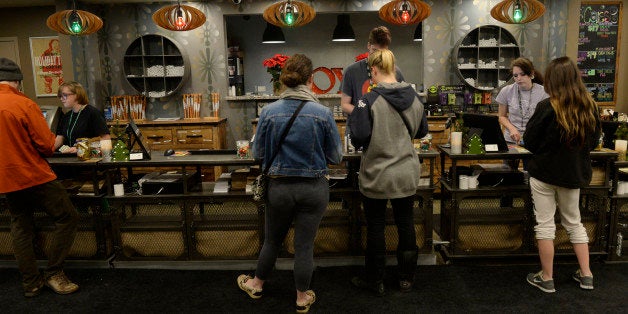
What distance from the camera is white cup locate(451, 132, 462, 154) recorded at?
12.1ft

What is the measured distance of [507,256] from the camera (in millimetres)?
3770

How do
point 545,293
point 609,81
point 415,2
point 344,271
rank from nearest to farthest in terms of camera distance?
1. point 545,293
2. point 344,271
3. point 415,2
4. point 609,81

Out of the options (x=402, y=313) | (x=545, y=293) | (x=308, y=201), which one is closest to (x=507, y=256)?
(x=545, y=293)

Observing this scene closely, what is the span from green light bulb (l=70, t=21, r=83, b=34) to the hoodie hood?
391cm

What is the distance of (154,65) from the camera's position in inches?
301

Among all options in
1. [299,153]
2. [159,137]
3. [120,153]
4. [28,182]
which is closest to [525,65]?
[299,153]

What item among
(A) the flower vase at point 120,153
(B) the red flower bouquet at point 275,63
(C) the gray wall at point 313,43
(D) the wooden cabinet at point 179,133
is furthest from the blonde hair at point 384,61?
(C) the gray wall at point 313,43

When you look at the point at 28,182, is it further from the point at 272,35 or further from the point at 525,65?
the point at 272,35

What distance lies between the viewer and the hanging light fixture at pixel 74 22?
5078 mm

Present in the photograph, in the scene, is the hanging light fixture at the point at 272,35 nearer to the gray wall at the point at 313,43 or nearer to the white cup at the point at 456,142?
the gray wall at the point at 313,43

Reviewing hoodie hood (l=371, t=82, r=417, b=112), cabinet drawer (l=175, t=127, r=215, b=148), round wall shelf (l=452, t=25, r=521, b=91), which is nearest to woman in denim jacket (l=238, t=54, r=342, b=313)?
hoodie hood (l=371, t=82, r=417, b=112)

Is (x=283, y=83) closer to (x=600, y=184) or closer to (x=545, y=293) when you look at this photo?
(x=545, y=293)

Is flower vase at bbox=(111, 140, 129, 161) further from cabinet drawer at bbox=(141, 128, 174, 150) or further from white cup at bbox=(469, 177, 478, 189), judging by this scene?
cabinet drawer at bbox=(141, 128, 174, 150)

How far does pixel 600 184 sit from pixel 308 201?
2559 mm
